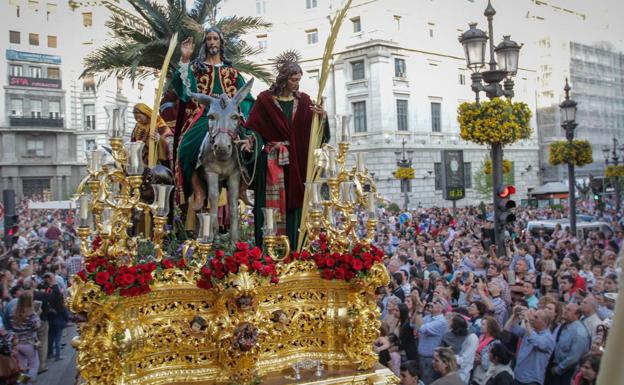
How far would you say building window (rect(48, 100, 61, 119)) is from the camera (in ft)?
145

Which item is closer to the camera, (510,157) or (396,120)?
(396,120)

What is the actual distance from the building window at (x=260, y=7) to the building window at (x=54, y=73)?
15.3 metres

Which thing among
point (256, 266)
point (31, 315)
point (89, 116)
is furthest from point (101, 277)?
point (89, 116)

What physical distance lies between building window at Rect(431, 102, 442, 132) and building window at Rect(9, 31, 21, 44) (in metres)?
32.2

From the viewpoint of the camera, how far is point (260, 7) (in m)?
38.2

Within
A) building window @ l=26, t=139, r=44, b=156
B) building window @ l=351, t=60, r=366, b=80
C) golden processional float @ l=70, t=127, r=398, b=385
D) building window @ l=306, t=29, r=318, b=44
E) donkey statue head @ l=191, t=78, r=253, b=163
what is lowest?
golden processional float @ l=70, t=127, r=398, b=385

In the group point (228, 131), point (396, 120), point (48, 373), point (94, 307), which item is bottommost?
point (48, 373)

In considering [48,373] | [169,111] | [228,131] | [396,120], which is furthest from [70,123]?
[228,131]

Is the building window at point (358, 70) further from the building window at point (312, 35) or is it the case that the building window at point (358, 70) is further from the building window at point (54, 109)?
the building window at point (54, 109)

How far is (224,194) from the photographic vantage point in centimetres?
782

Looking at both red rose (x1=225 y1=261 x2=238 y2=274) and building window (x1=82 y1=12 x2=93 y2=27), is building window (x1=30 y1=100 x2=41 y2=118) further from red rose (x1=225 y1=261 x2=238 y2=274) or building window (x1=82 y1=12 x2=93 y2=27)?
red rose (x1=225 y1=261 x2=238 y2=274)

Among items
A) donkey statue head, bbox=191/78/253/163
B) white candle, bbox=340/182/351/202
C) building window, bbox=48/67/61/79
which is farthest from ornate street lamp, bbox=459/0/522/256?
building window, bbox=48/67/61/79

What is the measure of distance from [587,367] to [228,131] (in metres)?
4.54

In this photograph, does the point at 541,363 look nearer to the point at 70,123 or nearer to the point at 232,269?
the point at 232,269
